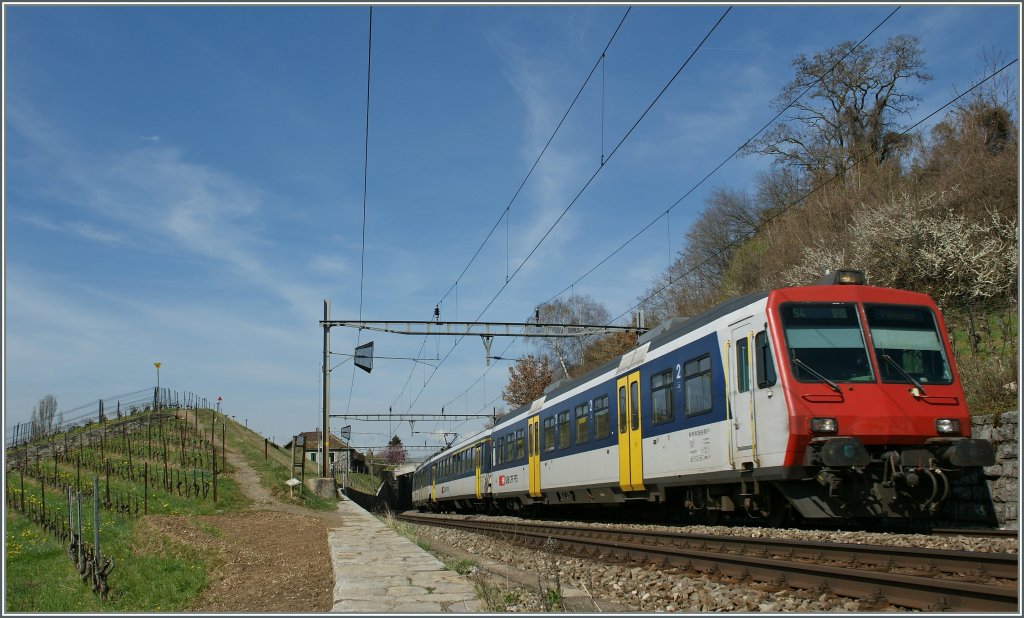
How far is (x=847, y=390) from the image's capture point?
35.1 ft

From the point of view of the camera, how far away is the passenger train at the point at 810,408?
34.2ft

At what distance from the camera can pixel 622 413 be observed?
51.8ft

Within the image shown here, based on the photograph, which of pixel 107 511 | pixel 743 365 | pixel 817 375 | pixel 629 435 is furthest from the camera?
pixel 107 511

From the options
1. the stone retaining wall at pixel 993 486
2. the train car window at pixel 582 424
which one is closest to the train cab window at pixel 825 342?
the stone retaining wall at pixel 993 486

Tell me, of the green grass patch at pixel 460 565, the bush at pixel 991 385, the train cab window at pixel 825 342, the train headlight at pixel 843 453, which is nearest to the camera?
the green grass patch at pixel 460 565

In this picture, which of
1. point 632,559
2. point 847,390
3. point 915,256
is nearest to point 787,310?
point 847,390

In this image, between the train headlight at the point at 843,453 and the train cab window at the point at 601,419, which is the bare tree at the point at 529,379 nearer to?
the train cab window at the point at 601,419

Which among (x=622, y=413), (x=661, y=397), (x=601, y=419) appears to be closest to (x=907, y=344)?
(x=661, y=397)

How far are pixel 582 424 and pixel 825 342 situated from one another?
7724 mm

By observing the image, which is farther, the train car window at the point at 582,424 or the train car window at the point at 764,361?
the train car window at the point at 582,424

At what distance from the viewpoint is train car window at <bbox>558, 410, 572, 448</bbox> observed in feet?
63.0

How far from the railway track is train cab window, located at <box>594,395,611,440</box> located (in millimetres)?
5167

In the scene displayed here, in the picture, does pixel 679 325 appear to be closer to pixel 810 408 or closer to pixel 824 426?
pixel 810 408

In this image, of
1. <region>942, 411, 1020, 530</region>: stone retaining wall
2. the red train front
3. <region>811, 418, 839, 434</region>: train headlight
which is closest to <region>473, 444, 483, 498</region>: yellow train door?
<region>942, 411, 1020, 530</region>: stone retaining wall
